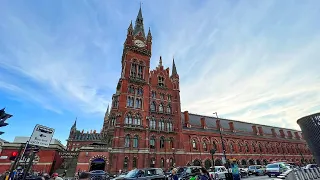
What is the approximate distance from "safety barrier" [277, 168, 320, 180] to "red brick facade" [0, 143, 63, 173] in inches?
1504

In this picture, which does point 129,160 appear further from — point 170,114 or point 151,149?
point 170,114

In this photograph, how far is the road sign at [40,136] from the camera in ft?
20.1

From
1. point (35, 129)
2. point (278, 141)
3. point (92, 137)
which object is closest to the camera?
point (35, 129)

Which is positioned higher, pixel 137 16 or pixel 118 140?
pixel 137 16

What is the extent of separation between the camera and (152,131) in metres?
33.0

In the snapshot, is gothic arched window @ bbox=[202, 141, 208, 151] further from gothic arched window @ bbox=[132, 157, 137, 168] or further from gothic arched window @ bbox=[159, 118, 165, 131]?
gothic arched window @ bbox=[132, 157, 137, 168]

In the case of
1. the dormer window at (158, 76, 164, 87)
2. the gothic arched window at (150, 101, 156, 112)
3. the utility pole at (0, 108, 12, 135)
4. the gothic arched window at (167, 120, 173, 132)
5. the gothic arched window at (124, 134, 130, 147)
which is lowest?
the utility pole at (0, 108, 12, 135)

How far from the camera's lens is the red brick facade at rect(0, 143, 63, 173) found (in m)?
28.4

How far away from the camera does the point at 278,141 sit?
173ft

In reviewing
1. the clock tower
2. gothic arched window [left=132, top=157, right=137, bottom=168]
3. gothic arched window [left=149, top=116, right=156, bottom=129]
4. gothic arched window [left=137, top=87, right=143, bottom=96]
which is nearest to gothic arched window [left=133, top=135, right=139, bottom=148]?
the clock tower

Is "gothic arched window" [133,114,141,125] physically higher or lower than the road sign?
higher

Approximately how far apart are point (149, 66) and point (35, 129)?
33.7m

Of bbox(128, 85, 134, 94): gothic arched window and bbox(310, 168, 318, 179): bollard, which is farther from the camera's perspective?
bbox(128, 85, 134, 94): gothic arched window

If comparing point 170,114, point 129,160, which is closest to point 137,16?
point 170,114
